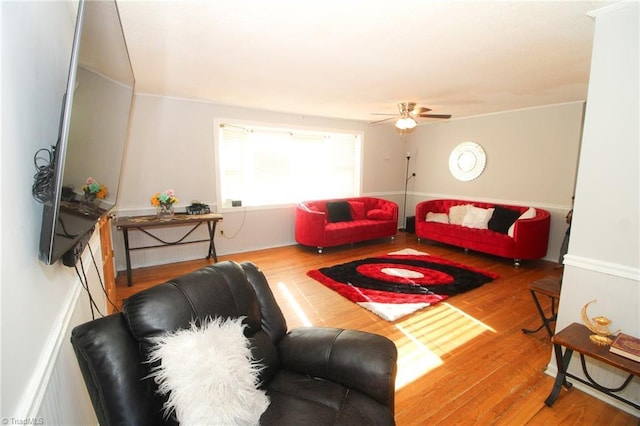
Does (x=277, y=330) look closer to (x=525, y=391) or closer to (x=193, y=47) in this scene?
(x=525, y=391)

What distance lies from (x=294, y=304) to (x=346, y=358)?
1809mm

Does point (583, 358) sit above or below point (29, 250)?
below

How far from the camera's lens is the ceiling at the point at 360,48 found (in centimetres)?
173

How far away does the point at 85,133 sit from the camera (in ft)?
3.58

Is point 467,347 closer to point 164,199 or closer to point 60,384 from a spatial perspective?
point 60,384

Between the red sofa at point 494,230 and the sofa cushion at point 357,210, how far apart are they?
104cm

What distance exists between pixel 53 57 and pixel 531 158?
18.5 feet

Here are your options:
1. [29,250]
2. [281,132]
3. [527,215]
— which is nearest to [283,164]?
[281,132]

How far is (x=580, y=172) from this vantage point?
179 centimetres

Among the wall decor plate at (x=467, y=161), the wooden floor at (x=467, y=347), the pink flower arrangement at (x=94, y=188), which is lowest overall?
the wooden floor at (x=467, y=347)

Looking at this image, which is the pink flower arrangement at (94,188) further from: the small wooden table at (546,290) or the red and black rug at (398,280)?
the small wooden table at (546,290)

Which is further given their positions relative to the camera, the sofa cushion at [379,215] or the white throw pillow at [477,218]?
the sofa cushion at [379,215]

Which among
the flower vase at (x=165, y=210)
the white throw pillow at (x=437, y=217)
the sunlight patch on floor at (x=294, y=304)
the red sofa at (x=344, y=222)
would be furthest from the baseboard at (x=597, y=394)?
the flower vase at (x=165, y=210)

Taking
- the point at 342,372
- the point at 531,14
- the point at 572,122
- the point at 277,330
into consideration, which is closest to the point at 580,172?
the point at 531,14
